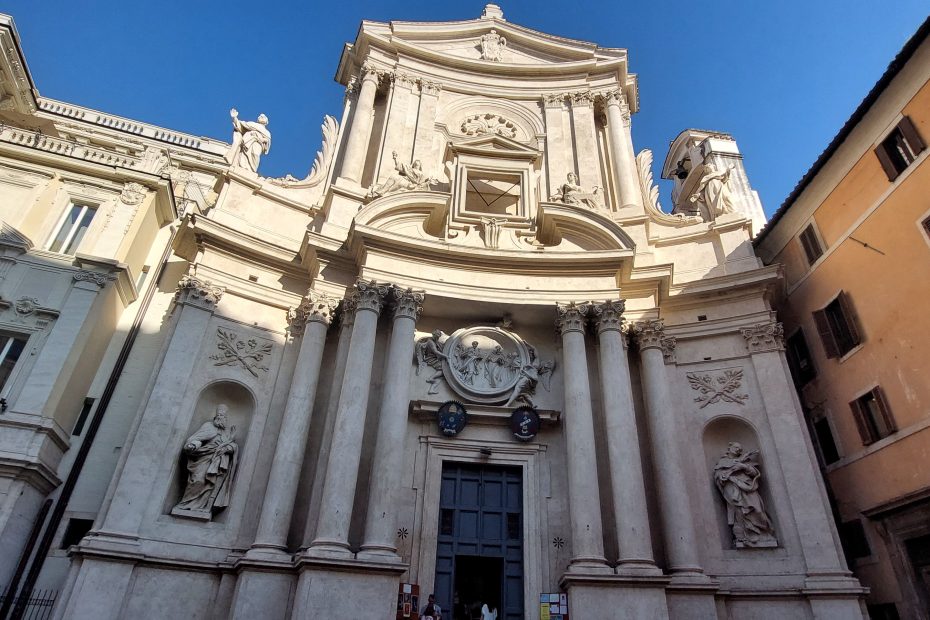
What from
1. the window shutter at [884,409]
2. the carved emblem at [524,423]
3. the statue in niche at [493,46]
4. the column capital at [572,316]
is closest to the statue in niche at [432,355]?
the carved emblem at [524,423]

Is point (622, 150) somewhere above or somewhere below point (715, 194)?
above

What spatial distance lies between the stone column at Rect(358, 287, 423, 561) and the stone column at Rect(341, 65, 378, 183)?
5.56 meters

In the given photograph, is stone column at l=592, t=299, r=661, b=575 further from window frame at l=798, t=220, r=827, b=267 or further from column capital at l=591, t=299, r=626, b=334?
window frame at l=798, t=220, r=827, b=267

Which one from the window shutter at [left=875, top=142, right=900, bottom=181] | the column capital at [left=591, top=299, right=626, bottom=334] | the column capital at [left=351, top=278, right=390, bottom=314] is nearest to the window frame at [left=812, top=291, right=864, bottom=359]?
the window shutter at [left=875, top=142, right=900, bottom=181]

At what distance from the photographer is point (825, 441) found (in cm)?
1617

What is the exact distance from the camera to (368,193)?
17.9 metres

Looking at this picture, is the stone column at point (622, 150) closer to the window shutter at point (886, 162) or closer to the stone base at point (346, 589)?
the window shutter at point (886, 162)

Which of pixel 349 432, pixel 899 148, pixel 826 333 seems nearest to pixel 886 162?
pixel 899 148

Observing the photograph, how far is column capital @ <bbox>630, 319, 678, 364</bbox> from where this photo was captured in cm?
1586

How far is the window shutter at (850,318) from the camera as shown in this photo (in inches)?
600

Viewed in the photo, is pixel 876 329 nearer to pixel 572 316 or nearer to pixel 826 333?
pixel 826 333

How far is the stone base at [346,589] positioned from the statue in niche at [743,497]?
7640 mm

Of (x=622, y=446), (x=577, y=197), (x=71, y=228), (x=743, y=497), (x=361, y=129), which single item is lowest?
(x=743, y=497)

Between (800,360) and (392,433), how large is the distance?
11.6 metres
